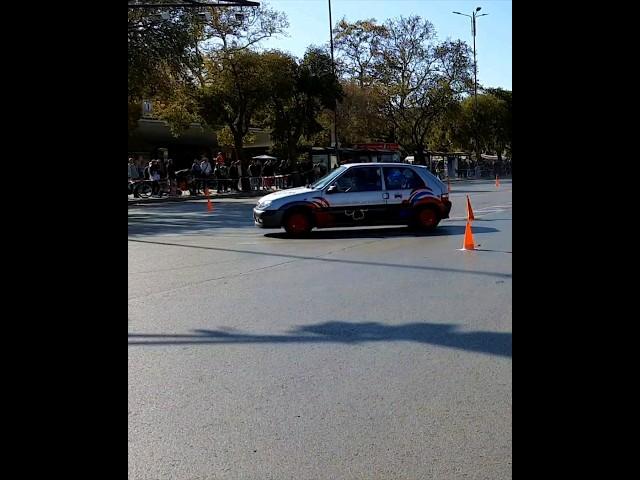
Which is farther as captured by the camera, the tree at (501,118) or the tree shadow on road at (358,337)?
the tree at (501,118)

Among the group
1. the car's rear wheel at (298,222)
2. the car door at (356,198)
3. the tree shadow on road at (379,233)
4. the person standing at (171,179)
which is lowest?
the tree shadow on road at (379,233)

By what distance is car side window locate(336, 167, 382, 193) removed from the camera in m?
15.6

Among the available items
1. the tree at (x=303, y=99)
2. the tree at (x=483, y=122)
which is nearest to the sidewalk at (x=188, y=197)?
the tree at (x=303, y=99)

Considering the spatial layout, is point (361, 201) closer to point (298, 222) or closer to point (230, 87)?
point (298, 222)

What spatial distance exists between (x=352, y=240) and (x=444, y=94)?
1864 inches

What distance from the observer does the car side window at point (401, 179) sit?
15828 millimetres

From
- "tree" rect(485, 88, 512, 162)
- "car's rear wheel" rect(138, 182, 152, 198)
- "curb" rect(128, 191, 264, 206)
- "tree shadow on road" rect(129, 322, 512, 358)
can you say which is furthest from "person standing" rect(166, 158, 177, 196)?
"tree" rect(485, 88, 512, 162)

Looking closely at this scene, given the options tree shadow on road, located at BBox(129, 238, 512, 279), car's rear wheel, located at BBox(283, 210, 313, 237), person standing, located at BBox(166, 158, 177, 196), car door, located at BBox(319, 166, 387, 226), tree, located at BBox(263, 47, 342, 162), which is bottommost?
tree shadow on road, located at BBox(129, 238, 512, 279)

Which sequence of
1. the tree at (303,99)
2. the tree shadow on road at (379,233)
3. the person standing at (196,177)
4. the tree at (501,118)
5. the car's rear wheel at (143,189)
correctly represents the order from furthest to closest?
the tree at (501,118) < the tree at (303,99) < the person standing at (196,177) < the car's rear wheel at (143,189) < the tree shadow on road at (379,233)

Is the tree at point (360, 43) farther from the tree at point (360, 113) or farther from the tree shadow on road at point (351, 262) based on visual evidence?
the tree shadow on road at point (351, 262)

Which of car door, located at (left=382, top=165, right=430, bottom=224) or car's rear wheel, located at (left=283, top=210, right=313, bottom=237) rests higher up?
car door, located at (left=382, top=165, right=430, bottom=224)

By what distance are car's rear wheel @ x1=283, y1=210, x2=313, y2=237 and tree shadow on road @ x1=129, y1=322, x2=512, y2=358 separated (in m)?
8.42

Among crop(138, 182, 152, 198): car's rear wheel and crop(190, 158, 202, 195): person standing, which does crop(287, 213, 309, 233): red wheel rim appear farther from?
crop(190, 158, 202, 195): person standing
